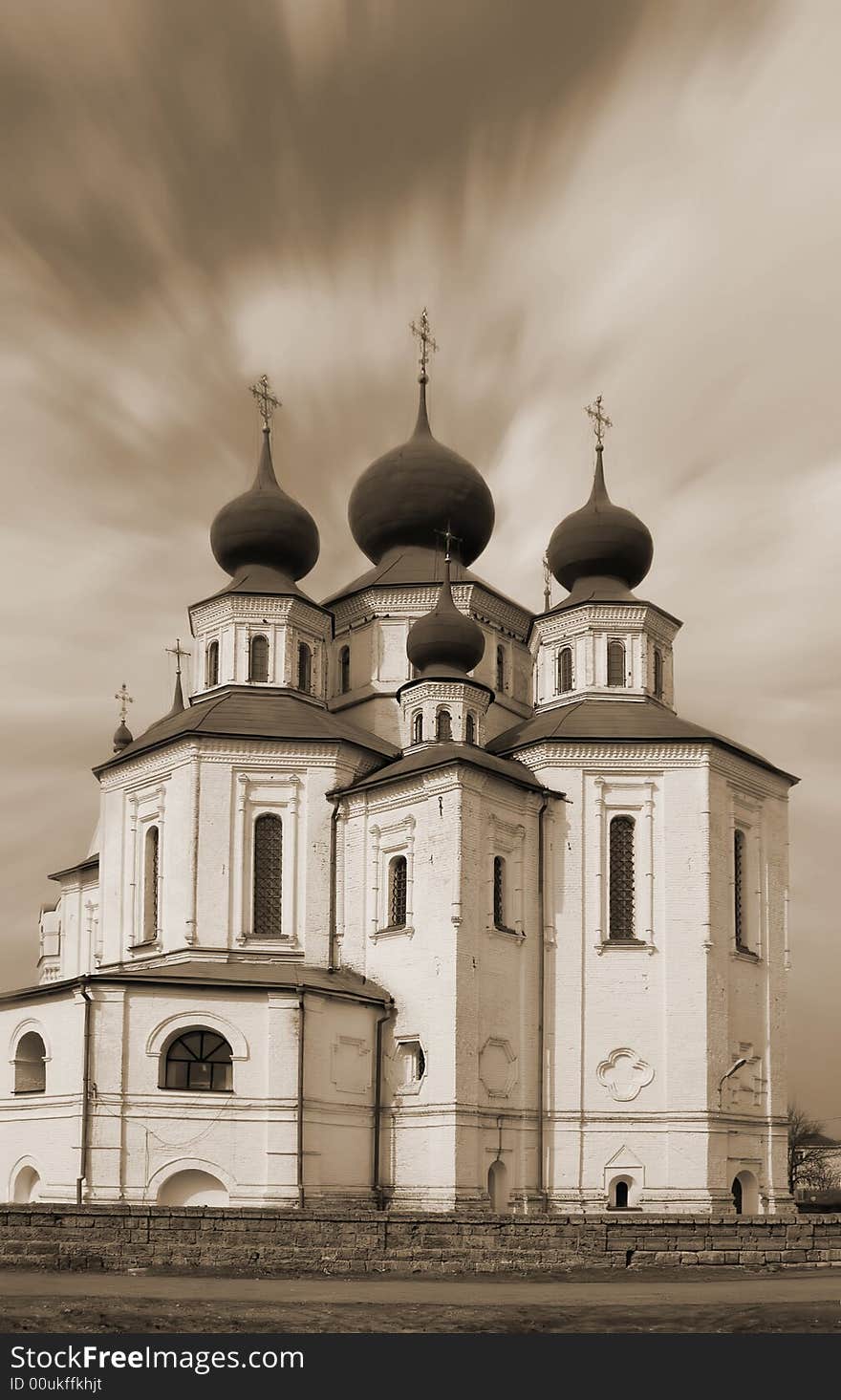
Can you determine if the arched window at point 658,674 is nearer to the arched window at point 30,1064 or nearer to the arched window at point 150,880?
the arched window at point 150,880

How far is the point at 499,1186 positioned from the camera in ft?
93.7

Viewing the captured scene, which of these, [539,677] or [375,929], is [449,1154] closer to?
[375,929]

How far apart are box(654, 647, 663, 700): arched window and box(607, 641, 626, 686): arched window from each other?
968 mm

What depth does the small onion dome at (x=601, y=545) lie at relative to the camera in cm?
3553

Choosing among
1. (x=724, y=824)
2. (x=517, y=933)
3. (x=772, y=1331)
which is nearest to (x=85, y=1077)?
(x=517, y=933)

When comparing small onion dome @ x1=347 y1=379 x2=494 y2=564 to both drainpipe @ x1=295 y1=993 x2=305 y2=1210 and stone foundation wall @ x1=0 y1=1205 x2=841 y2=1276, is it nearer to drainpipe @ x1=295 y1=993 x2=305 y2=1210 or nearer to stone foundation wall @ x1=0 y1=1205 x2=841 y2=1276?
drainpipe @ x1=295 y1=993 x2=305 y2=1210

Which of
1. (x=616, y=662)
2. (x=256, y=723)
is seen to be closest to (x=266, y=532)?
(x=256, y=723)

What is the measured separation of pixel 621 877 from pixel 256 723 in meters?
8.11

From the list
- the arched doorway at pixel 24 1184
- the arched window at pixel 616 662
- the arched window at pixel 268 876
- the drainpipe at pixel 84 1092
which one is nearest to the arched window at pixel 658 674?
the arched window at pixel 616 662

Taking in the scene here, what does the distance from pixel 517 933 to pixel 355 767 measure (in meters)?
5.10

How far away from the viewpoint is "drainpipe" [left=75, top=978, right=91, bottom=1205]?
2594 centimetres

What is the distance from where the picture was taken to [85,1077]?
86.7 ft

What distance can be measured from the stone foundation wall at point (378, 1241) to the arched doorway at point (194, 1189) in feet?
25.2

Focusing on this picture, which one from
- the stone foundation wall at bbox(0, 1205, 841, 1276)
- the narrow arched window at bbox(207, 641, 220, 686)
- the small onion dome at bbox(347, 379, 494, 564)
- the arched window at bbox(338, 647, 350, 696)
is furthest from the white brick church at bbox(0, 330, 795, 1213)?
the stone foundation wall at bbox(0, 1205, 841, 1276)
